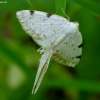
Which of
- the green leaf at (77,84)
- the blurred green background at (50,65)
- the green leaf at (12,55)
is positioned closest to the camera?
the green leaf at (12,55)

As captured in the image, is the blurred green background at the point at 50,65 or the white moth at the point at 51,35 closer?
the white moth at the point at 51,35

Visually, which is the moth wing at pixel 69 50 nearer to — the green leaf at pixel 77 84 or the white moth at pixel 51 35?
the white moth at pixel 51 35

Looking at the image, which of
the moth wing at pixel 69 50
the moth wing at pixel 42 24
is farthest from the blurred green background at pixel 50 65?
the moth wing at pixel 42 24

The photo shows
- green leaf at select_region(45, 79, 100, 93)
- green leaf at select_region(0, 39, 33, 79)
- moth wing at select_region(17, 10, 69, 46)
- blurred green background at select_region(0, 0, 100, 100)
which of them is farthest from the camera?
blurred green background at select_region(0, 0, 100, 100)

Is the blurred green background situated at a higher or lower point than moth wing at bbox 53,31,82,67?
lower

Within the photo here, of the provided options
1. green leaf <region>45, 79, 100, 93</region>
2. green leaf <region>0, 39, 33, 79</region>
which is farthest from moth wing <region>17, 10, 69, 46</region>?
green leaf <region>45, 79, 100, 93</region>

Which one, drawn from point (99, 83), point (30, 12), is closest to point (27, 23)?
point (30, 12)

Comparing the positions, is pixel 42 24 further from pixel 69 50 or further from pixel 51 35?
pixel 69 50

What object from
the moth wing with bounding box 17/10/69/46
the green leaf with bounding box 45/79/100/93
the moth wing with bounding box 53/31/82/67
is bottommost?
the green leaf with bounding box 45/79/100/93

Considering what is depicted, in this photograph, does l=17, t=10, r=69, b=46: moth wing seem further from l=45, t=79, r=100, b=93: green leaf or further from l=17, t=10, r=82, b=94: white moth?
l=45, t=79, r=100, b=93: green leaf

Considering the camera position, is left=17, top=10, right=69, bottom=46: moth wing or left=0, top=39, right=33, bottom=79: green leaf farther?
left=0, top=39, right=33, bottom=79: green leaf
